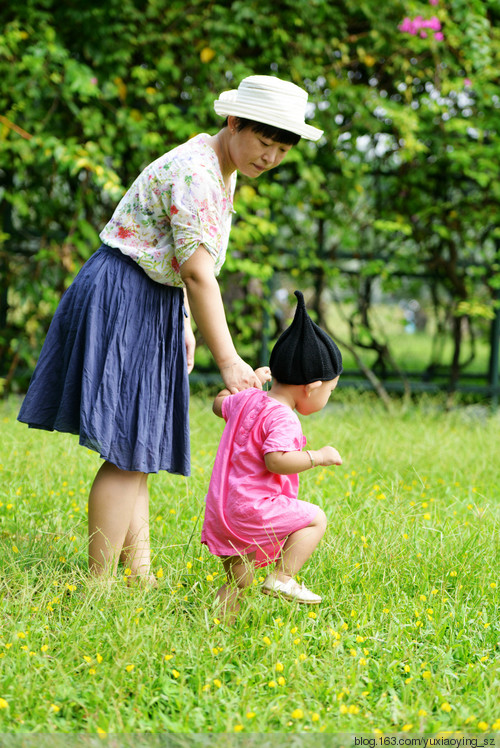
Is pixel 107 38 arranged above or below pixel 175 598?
above

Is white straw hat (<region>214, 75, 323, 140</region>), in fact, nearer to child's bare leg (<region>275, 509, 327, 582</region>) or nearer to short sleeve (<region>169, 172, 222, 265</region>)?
short sleeve (<region>169, 172, 222, 265</region>)

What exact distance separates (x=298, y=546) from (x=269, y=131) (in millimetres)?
1084

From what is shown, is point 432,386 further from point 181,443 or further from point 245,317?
point 181,443

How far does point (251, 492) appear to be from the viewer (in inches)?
79.4

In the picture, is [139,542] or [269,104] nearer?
[269,104]

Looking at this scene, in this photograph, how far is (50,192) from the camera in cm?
481

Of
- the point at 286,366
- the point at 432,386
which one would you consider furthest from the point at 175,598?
the point at 432,386

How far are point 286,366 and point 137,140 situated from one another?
3.04 m

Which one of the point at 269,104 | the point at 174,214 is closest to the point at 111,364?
the point at 174,214

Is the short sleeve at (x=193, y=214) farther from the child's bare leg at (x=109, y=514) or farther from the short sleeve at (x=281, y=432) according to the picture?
the child's bare leg at (x=109, y=514)

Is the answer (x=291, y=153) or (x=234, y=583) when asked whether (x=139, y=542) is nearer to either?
(x=234, y=583)

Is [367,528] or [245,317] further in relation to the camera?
[245,317]

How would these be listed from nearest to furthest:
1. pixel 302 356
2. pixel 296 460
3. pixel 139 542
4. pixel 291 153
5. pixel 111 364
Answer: pixel 296 460 → pixel 302 356 → pixel 111 364 → pixel 139 542 → pixel 291 153

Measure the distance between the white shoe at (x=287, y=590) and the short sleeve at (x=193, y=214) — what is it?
0.88 m
